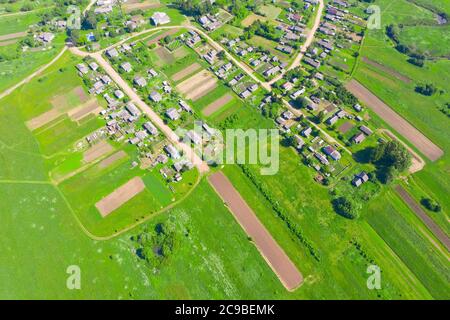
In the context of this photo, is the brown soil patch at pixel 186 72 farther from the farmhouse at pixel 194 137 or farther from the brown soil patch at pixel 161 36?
the farmhouse at pixel 194 137

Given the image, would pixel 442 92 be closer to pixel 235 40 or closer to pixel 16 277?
pixel 235 40

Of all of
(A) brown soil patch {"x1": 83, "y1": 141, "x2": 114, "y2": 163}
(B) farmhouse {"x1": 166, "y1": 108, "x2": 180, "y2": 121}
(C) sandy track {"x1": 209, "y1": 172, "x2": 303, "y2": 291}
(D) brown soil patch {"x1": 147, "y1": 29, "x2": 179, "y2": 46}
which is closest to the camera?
(C) sandy track {"x1": 209, "y1": 172, "x2": 303, "y2": 291}

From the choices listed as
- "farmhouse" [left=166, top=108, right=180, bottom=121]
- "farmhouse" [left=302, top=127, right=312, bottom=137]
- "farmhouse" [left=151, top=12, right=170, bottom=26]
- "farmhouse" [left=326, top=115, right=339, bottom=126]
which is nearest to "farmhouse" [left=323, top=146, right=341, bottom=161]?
"farmhouse" [left=302, top=127, right=312, bottom=137]

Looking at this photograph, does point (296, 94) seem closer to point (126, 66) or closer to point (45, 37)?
point (126, 66)

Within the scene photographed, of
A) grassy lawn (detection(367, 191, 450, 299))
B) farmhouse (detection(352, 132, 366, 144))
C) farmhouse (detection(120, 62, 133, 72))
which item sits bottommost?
grassy lawn (detection(367, 191, 450, 299))

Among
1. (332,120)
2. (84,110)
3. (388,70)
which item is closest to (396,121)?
(332,120)

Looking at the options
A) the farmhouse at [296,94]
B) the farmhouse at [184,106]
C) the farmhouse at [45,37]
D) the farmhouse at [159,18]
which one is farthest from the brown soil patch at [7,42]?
→ the farmhouse at [296,94]

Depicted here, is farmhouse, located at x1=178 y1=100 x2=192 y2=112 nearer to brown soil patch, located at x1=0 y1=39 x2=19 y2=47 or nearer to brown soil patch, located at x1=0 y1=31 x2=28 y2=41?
brown soil patch, located at x1=0 y1=39 x2=19 y2=47
